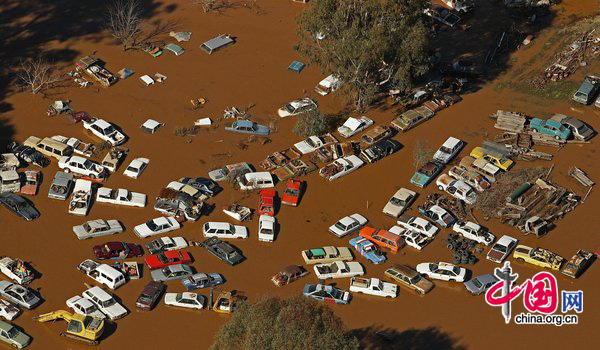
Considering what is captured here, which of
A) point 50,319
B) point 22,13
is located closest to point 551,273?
point 50,319

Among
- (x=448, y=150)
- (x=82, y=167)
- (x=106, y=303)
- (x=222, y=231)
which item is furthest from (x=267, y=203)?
(x=448, y=150)

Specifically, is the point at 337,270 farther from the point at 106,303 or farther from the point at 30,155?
the point at 30,155

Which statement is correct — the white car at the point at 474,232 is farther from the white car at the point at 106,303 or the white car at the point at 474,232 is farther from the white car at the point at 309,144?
the white car at the point at 106,303

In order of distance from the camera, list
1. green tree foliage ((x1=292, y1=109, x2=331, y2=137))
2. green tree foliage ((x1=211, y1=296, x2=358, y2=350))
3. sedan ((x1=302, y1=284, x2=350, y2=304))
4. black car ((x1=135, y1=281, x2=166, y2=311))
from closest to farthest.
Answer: green tree foliage ((x1=211, y1=296, x2=358, y2=350)) < black car ((x1=135, y1=281, x2=166, y2=311)) < sedan ((x1=302, y1=284, x2=350, y2=304)) < green tree foliage ((x1=292, y1=109, x2=331, y2=137))

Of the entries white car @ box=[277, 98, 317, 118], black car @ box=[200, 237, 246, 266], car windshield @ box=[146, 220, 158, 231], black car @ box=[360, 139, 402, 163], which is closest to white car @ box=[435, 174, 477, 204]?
black car @ box=[360, 139, 402, 163]

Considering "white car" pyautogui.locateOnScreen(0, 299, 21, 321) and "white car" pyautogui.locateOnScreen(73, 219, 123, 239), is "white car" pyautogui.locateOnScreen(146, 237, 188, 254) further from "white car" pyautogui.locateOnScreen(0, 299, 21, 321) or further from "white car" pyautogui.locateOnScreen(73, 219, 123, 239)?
"white car" pyautogui.locateOnScreen(0, 299, 21, 321)

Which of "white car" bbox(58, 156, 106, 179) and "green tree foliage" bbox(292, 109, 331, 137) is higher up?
"green tree foliage" bbox(292, 109, 331, 137)

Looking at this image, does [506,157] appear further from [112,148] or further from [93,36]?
[93,36]
